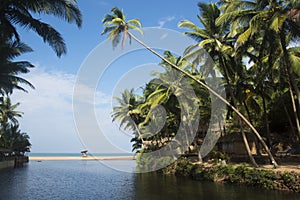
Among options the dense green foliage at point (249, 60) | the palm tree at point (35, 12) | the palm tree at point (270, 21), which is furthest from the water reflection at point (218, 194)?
the palm tree at point (35, 12)

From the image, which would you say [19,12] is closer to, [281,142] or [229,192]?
[229,192]

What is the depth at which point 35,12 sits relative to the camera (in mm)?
12289

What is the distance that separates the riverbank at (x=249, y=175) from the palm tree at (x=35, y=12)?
13219 mm

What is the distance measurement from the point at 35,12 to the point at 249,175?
14962mm

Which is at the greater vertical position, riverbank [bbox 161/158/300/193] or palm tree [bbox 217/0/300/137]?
palm tree [bbox 217/0/300/137]

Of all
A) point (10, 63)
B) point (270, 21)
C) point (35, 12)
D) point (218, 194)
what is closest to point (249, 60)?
point (270, 21)

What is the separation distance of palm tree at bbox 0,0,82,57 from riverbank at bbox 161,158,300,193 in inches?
520

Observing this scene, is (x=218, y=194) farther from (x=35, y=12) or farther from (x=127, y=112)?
(x=127, y=112)

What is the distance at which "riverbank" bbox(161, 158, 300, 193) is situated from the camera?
47.6 feet

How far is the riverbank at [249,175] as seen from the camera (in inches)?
571

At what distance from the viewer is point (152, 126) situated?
37094 mm

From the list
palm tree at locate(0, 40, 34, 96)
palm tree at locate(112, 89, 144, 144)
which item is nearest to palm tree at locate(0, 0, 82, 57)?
palm tree at locate(0, 40, 34, 96)

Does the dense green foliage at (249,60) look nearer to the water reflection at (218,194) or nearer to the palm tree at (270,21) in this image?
the palm tree at (270,21)

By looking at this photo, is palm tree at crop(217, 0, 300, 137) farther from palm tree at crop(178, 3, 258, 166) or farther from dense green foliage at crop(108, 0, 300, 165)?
palm tree at crop(178, 3, 258, 166)
